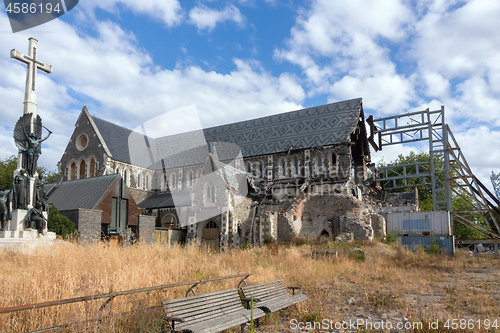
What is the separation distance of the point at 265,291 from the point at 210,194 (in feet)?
59.3

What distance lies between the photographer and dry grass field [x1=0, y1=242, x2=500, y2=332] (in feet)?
19.7

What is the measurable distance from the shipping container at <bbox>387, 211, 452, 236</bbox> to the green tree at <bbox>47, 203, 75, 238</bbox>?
18.9m

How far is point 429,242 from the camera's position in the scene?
74.6 ft

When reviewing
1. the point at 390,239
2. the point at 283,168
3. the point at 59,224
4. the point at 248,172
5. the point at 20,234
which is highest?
the point at 283,168

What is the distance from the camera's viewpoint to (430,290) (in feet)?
34.8

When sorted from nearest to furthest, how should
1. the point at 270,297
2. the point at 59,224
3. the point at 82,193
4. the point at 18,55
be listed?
the point at 270,297, the point at 18,55, the point at 59,224, the point at 82,193

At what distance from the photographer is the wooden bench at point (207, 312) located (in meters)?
5.73

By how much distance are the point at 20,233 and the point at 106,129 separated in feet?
81.9

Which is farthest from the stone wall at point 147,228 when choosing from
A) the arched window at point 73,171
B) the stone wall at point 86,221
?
the arched window at point 73,171

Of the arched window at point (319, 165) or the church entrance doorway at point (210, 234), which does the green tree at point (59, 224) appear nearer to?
the church entrance doorway at point (210, 234)

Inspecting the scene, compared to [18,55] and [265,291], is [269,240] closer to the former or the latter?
[265,291]

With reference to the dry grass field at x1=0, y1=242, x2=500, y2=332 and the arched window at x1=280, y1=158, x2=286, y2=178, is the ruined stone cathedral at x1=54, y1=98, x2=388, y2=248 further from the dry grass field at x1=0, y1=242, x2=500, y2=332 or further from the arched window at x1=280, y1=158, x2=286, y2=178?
the dry grass field at x1=0, y1=242, x2=500, y2=332

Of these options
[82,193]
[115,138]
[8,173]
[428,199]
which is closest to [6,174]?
[8,173]

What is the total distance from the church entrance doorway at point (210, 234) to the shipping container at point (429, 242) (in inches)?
465
